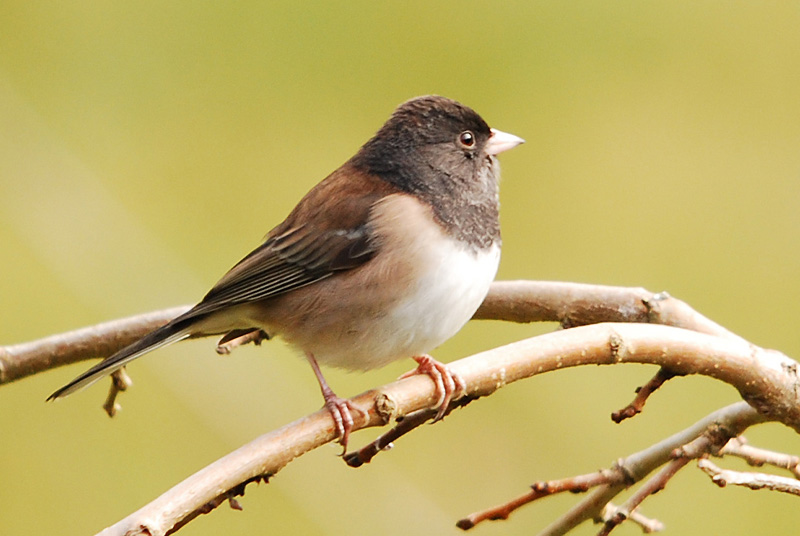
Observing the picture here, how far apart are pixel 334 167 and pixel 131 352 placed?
1.67 metres

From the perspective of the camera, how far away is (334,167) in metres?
3.40

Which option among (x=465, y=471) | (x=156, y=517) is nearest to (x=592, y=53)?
(x=465, y=471)

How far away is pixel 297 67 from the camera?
361cm

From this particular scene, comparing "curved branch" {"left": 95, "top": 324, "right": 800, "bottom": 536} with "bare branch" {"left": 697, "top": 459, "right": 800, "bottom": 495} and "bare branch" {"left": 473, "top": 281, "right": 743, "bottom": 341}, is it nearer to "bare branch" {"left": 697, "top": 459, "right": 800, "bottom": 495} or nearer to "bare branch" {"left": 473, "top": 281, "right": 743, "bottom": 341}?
"bare branch" {"left": 473, "top": 281, "right": 743, "bottom": 341}

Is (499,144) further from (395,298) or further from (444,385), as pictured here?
(444,385)

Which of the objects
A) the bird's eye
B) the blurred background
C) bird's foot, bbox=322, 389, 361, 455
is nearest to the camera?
bird's foot, bbox=322, 389, 361, 455

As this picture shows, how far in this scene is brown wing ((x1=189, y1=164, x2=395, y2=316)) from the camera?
6.64ft

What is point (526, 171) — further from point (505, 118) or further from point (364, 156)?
point (364, 156)

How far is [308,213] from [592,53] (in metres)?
1.96

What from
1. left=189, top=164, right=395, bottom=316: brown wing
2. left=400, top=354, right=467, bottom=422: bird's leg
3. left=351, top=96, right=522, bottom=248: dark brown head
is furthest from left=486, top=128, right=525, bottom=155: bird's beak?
left=400, top=354, right=467, bottom=422: bird's leg

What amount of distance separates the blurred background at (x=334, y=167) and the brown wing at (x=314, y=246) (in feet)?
2.40

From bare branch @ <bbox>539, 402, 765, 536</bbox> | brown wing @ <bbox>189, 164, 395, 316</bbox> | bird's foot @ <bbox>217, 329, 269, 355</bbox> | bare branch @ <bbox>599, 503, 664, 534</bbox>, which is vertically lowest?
bare branch @ <bbox>599, 503, 664, 534</bbox>

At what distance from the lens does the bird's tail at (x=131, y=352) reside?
1794 mm

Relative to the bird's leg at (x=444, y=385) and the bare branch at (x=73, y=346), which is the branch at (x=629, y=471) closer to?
the bird's leg at (x=444, y=385)
